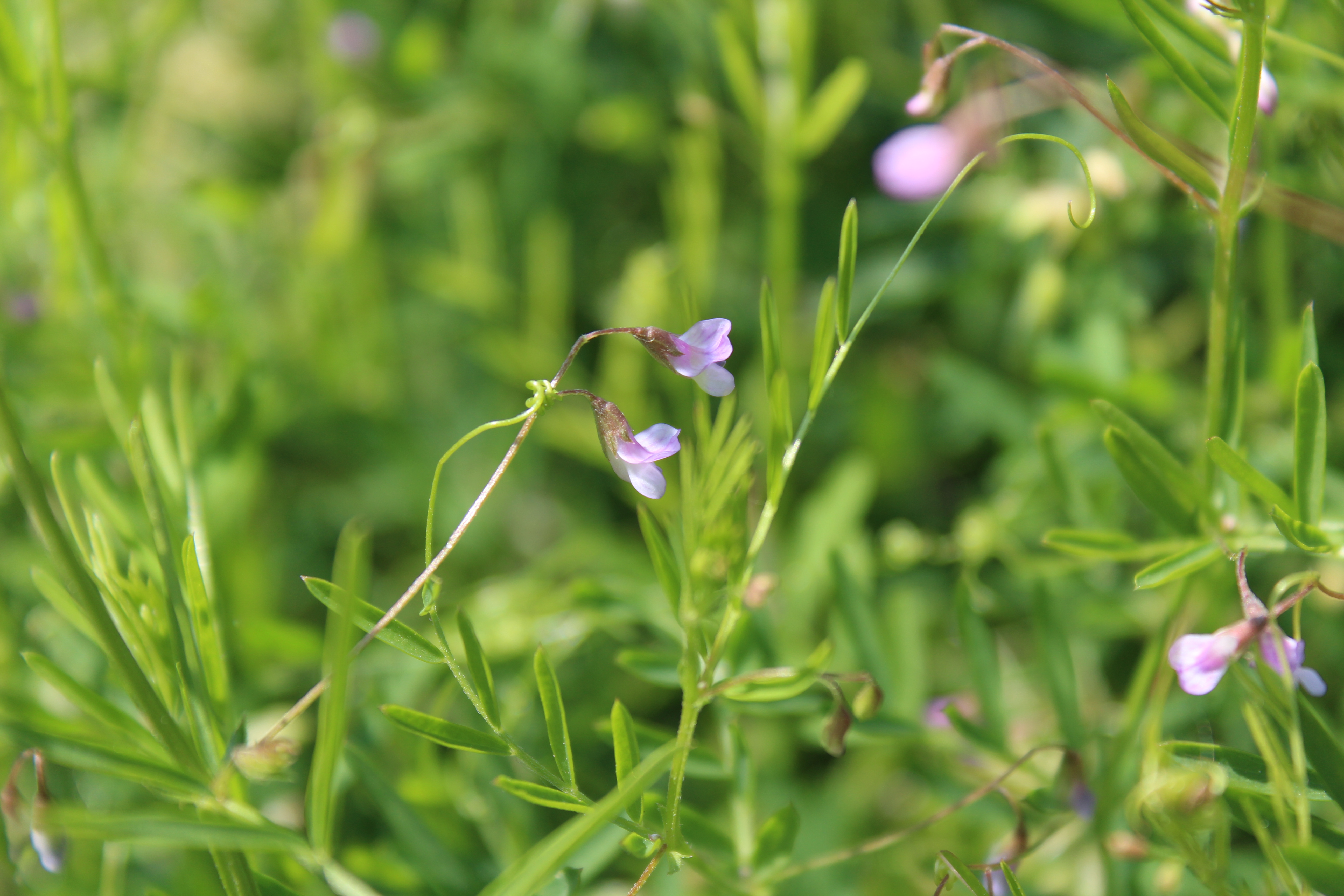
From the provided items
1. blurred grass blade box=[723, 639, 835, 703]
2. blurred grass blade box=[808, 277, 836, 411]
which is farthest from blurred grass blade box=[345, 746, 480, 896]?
blurred grass blade box=[808, 277, 836, 411]

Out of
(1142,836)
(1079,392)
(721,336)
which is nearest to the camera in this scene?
(721,336)

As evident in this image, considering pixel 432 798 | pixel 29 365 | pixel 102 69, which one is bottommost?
pixel 432 798

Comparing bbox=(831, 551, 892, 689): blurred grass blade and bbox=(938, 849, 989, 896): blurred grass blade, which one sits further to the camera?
bbox=(831, 551, 892, 689): blurred grass blade

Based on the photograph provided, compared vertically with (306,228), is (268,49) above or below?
above

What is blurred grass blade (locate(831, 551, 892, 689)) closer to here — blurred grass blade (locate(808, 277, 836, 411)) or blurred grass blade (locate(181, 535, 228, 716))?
blurred grass blade (locate(808, 277, 836, 411))

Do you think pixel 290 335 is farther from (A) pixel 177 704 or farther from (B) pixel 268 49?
(A) pixel 177 704

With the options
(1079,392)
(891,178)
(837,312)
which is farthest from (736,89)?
(837,312)

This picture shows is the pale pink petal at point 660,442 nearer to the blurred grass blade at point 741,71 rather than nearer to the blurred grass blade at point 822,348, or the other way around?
the blurred grass blade at point 822,348
